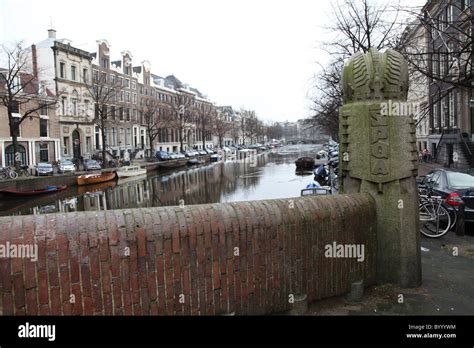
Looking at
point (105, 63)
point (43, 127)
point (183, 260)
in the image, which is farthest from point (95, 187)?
point (105, 63)

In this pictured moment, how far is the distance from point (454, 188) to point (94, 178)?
31.0 meters

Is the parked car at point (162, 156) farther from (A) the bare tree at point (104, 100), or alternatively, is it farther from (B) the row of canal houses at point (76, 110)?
(A) the bare tree at point (104, 100)

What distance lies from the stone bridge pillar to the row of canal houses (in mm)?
41838

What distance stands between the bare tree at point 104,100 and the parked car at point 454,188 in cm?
3956

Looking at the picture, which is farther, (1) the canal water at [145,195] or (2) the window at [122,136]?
(2) the window at [122,136]

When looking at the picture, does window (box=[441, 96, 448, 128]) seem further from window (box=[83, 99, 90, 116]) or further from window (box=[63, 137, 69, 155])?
window (box=[83, 99, 90, 116])

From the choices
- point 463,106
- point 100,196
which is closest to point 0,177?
point 100,196

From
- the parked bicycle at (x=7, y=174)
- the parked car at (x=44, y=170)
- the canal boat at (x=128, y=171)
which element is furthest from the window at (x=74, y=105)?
the parked bicycle at (x=7, y=174)

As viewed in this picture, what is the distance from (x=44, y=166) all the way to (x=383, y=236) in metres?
37.3

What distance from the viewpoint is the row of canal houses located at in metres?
44.4

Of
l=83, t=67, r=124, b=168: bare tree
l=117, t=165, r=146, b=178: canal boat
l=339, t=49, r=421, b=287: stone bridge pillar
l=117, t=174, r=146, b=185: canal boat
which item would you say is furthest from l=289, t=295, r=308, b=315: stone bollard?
l=83, t=67, r=124, b=168: bare tree

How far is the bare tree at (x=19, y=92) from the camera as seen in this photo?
106 ft

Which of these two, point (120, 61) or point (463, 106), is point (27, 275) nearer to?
point (463, 106)

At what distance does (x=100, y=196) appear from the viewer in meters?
27.8
